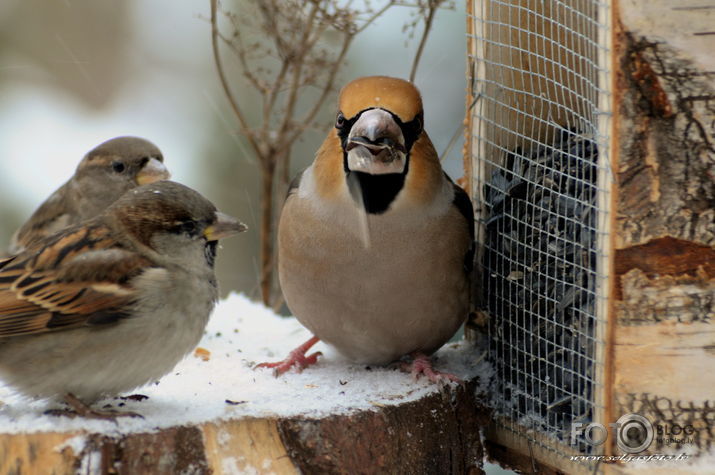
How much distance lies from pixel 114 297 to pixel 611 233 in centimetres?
155

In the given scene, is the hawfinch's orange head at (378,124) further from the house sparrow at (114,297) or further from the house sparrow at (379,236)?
the house sparrow at (114,297)

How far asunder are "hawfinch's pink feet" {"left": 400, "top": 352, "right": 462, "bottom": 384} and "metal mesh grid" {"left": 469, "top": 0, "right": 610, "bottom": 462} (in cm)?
24

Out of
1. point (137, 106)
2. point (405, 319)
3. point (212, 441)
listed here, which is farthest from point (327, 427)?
point (137, 106)

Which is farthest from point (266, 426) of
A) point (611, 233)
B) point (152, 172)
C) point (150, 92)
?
point (150, 92)

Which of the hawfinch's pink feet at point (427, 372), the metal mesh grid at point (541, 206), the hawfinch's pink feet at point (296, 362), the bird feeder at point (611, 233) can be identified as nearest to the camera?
the bird feeder at point (611, 233)

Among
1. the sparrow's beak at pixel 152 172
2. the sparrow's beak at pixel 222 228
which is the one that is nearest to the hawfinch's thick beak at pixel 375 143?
the sparrow's beak at pixel 222 228

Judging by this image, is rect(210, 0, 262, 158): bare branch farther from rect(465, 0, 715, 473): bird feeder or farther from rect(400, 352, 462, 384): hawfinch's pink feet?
rect(400, 352, 462, 384): hawfinch's pink feet

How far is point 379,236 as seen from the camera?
3162 mm

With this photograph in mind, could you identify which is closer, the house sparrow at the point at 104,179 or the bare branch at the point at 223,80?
the bare branch at the point at 223,80

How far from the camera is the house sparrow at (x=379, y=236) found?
10.1 ft

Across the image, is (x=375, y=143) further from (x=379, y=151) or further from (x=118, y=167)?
(x=118, y=167)

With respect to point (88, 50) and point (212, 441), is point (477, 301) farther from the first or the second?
point (88, 50)

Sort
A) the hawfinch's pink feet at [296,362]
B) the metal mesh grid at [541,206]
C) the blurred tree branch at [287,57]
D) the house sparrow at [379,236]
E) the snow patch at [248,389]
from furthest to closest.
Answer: the blurred tree branch at [287,57], the hawfinch's pink feet at [296,362], the house sparrow at [379,236], the metal mesh grid at [541,206], the snow patch at [248,389]

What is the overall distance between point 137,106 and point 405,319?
4833 mm
